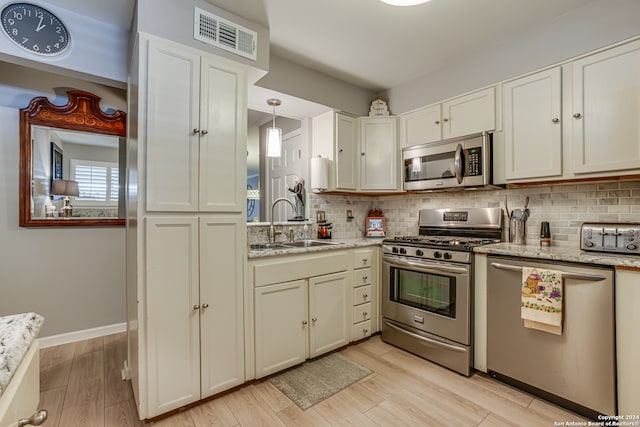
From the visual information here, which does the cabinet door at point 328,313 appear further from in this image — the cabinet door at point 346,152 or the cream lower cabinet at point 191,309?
the cabinet door at point 346,152

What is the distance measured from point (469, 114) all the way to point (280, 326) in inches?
91.6

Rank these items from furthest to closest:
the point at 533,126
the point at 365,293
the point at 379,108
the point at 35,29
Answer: the point at 379,108 < the point at 365,293 < the point at 533,126 < the point at 35,29

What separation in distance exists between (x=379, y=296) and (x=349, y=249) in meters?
0.59

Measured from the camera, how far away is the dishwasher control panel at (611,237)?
1.79 metres

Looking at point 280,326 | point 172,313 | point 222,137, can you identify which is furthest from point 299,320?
point 222,137

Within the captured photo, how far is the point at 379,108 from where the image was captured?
10.9ft

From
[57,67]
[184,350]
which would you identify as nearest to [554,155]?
[184,350]

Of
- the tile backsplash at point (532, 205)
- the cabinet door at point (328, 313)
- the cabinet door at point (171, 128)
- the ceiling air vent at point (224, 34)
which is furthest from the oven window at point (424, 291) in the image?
the ceiling air vent at point (224, 34)

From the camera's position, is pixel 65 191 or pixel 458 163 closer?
pixel 458 163

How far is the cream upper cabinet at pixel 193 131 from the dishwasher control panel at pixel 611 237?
2.27 metres

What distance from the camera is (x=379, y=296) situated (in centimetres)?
291

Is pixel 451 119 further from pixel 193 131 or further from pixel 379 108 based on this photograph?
pixel 193 131

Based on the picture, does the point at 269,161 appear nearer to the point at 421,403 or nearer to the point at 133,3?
the point at 133,3

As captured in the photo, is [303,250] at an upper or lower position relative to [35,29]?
lower
